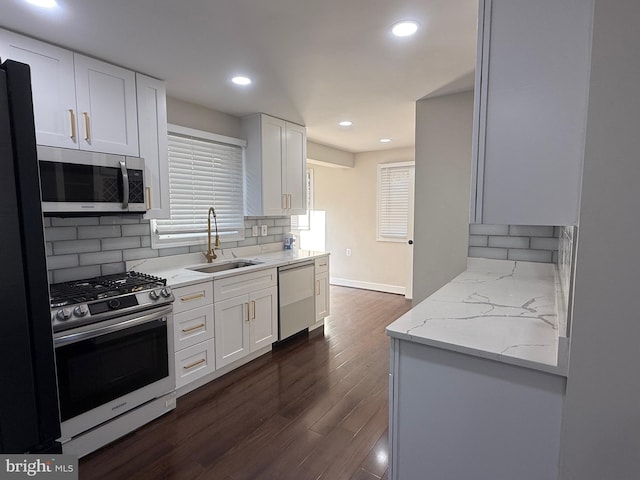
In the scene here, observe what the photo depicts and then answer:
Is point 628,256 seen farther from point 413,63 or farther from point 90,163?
point 90,163

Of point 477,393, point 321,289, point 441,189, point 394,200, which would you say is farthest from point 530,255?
point 394,200

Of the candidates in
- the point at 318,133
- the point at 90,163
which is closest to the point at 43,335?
the point at 90,163

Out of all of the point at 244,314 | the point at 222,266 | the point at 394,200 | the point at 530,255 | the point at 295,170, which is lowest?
the point at 244,314

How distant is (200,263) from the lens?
311cm

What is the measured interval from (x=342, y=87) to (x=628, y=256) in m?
2.34

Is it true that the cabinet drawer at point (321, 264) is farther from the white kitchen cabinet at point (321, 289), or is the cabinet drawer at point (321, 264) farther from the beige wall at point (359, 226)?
the beige wall at point (359, 226)

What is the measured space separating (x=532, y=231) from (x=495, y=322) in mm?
1228

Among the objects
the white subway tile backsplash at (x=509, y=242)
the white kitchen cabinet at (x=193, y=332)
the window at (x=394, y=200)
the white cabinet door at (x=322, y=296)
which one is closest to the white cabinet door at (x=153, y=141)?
the white kitchen cabinet at (x=193, y=332)

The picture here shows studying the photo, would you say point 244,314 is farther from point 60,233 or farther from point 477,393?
point 477,393

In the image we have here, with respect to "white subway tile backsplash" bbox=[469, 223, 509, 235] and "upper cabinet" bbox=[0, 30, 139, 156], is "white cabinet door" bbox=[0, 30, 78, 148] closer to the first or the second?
"upper cabinet" bbox=[0, 30, 139, 156]

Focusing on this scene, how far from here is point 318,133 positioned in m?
4.35

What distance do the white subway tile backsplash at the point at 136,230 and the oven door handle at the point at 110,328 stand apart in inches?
31.8

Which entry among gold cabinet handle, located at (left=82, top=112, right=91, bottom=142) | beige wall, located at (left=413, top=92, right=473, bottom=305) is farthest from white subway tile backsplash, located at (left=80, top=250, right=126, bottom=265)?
beige wall, located at (left=413, top=92, right=473, bottom=305)

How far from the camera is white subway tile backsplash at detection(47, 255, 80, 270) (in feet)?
7.14
